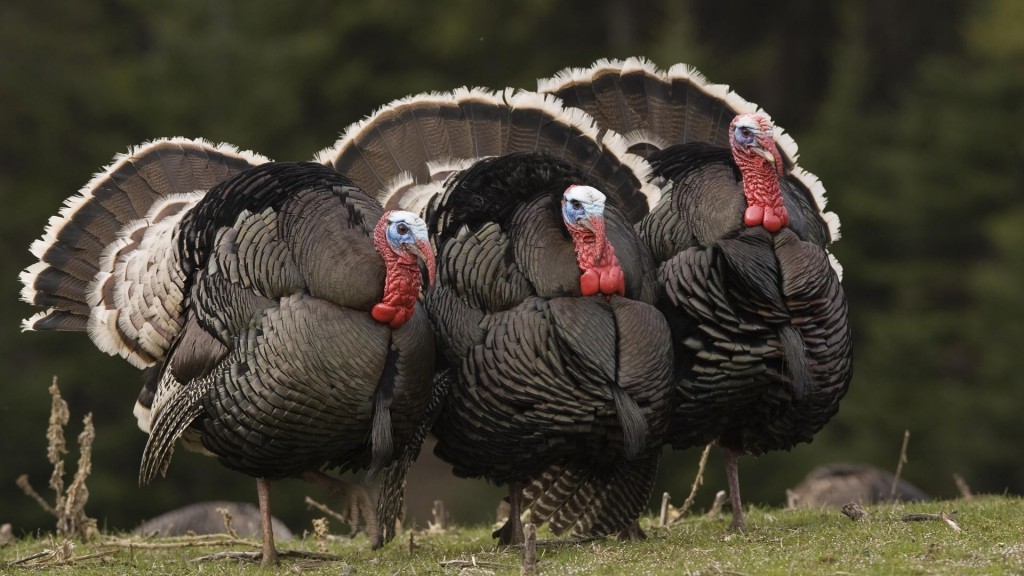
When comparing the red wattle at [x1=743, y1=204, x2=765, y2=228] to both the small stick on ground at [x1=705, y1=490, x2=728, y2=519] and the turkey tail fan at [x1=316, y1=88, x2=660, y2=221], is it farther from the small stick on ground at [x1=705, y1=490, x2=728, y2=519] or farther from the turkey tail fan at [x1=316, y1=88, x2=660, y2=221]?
the small stick on ground at [x1=705, y1=490, x2=728, y2=519]

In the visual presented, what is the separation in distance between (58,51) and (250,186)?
15.3 metres

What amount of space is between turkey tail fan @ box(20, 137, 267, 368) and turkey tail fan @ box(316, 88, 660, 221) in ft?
1.96

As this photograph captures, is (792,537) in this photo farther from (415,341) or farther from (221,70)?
(221,70)

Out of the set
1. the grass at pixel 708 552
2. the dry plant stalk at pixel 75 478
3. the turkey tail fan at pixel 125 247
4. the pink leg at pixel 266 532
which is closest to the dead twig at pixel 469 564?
the grass at pixel 708 552

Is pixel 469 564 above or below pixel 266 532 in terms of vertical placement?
below

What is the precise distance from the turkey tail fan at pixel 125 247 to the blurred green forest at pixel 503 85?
9.85m

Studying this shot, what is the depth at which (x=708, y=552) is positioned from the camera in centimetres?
680

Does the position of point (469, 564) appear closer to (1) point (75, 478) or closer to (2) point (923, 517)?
(2) point (923, 517)

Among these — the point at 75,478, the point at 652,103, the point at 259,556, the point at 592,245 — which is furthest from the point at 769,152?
the point at 75,478

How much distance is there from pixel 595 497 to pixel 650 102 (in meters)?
2.15

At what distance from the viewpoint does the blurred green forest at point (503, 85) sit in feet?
60.5

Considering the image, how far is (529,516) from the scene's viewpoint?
8180 mm

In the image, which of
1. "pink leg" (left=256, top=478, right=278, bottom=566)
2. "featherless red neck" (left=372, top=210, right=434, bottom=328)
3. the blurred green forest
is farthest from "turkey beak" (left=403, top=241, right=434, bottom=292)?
the blurred green forest

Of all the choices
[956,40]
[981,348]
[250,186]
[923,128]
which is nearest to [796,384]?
[250,186]
